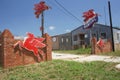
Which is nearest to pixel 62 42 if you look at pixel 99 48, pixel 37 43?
pixel 99 48

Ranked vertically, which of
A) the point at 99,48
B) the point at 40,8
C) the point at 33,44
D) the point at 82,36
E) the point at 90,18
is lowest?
the point at 99,48

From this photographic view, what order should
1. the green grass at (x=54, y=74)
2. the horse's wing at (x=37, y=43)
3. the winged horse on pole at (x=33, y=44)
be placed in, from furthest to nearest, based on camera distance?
the horse's wing at (x=37, y=43), the winged horse on pole at (x=33, y=44), the green grass at (x=54, y=74)

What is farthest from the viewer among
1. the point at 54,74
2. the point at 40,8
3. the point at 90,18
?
the point at 40,8

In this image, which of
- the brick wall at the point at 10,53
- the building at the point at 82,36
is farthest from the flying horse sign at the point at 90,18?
the brick wall at the point at 10,53

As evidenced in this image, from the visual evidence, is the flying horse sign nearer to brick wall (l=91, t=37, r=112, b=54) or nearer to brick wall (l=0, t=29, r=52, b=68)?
brick wall (l=91, t=37, r=112, b=54)

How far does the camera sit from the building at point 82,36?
32.2 meters

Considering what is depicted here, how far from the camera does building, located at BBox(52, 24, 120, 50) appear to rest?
3222cm

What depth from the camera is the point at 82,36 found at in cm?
3603

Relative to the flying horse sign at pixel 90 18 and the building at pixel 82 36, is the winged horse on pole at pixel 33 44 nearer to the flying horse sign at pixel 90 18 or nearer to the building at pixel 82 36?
the flying horse sign at pixel 90 18

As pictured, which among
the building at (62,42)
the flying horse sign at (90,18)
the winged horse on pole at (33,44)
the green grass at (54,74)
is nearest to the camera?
the green grass at (54,74)

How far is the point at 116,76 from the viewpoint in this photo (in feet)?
28.5

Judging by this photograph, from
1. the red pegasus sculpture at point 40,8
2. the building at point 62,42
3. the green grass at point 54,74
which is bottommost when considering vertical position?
the green grass at point 54,74

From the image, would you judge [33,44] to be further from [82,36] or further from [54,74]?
[82,36]

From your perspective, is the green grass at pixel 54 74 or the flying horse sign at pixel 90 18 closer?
the green grass at pixel 54 74
